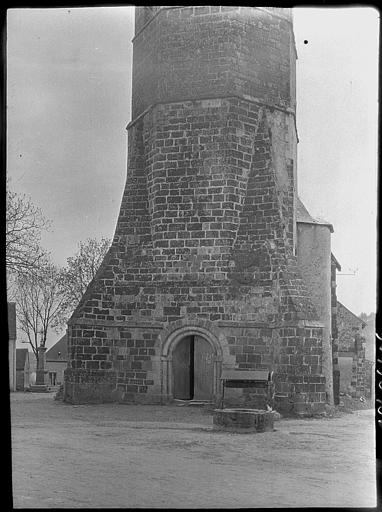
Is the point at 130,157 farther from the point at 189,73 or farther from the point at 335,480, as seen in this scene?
the point at 335,480

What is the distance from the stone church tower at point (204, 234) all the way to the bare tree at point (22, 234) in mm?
724

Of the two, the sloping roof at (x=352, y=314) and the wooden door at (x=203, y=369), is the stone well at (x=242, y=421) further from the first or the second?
the sloping roof at (x=352, y=314)

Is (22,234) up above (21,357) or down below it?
above

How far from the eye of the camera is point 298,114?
810 centimetres

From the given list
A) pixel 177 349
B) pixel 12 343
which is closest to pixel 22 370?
pixel 12 343

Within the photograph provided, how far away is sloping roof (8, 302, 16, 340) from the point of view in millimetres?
7651

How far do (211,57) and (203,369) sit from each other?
3.48 m

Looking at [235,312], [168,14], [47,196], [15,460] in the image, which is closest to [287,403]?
[235,312]

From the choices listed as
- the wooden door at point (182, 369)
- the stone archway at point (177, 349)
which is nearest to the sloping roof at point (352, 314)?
the stone archway at point (177, 349)

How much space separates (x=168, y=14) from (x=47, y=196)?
244 cm

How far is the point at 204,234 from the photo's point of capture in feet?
27.4

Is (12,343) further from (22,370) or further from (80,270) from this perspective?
(80,270)

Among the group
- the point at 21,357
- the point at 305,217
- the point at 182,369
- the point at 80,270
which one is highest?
the point at 305,217

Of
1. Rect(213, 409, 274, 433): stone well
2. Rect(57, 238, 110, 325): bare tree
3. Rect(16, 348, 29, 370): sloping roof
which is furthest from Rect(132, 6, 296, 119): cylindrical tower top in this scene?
Rect(213, 409, 274, 433): stone well
